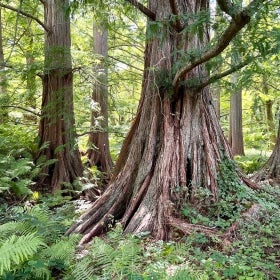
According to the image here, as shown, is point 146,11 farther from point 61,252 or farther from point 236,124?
point 236,124

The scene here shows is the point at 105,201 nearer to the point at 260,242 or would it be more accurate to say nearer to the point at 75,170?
the point at 260,242

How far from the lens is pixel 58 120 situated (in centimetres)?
641

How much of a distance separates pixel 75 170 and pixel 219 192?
3533mm

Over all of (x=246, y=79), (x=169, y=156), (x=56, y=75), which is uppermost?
(x=56, y=75)

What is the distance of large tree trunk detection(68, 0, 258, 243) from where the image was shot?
3688mm

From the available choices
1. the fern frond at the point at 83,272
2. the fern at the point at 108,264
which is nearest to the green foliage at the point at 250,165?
the fern at the point at 108,264

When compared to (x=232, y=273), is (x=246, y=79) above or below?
above

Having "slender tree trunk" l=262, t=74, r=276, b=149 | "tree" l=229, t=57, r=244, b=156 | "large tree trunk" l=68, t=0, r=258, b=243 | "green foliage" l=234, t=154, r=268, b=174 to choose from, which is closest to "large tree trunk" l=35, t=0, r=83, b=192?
"large tree trunk" l=68, t=0, r=258, b=243

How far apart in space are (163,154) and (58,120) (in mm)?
3187

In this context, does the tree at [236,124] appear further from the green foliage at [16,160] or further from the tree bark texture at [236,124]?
the green foliage at [16,160]

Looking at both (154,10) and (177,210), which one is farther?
(154,10)

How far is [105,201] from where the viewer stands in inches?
A: 162

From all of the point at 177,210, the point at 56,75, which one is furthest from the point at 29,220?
the point at 56,75

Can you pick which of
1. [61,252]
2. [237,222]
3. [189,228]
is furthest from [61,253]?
[237,222]
